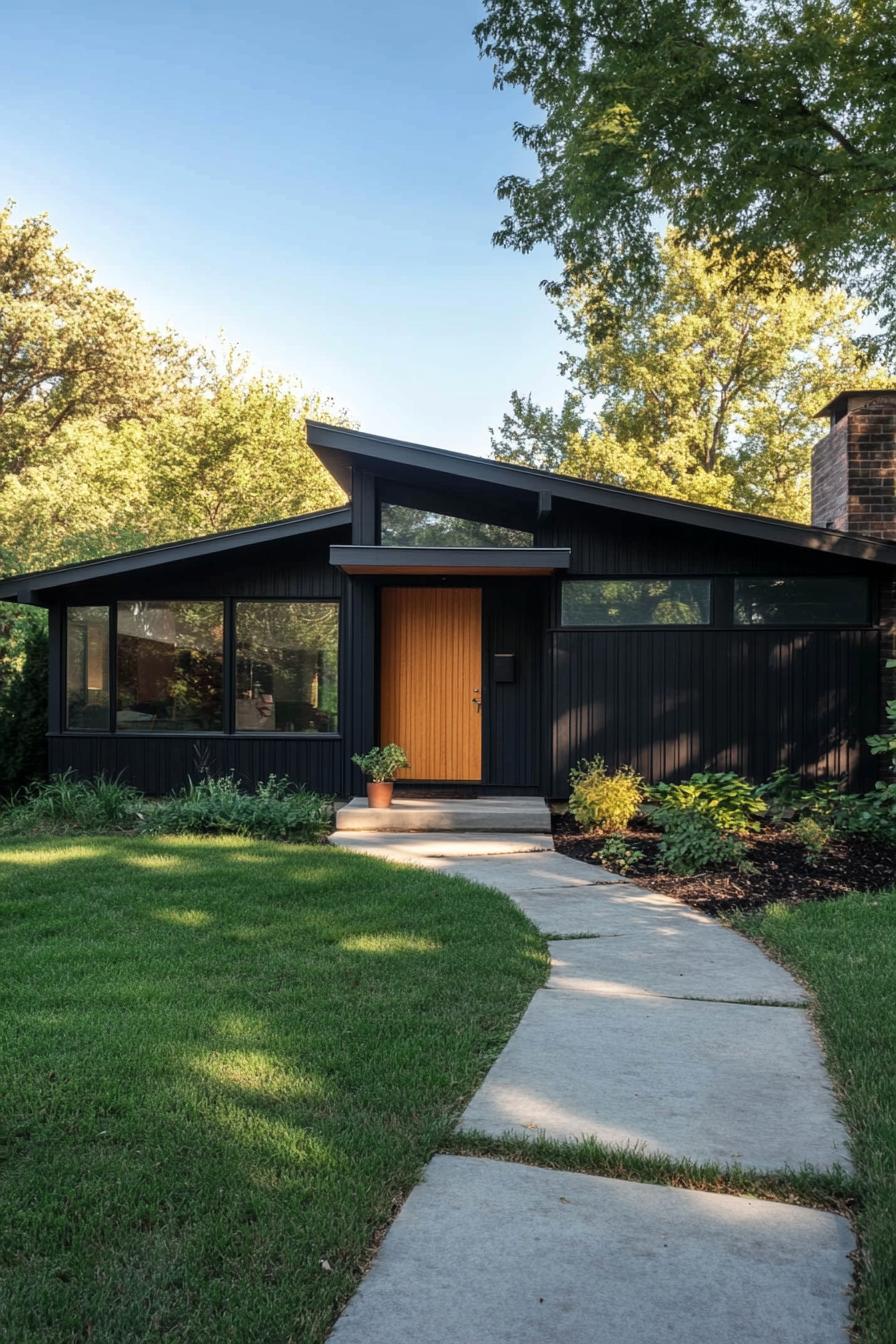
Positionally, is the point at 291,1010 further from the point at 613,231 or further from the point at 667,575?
the point at 613,231

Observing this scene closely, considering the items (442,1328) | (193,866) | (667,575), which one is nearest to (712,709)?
(667,575)

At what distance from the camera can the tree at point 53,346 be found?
21.9 metres

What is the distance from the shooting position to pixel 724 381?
1053 inches

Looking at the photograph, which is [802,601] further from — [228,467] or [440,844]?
[228,467]

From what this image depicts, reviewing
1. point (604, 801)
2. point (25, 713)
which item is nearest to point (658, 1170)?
point (604, 801)

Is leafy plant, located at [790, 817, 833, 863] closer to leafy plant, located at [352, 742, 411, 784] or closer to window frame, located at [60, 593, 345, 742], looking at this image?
leafy plant, located at [352, 742, 411, 784]

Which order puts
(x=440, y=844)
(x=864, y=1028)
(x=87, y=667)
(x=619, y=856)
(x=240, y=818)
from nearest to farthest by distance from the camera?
1. (x=864, y=1028)
2. (x=619, y=856)
3. (x=440, y=844)
4. (x=240, y=818)
5. (x=87, y=667)

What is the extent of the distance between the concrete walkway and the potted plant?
462 centimetres

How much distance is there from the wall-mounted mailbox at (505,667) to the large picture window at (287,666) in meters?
1.73

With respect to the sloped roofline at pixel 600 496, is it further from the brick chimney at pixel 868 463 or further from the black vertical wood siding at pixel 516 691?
the black vertical wood siding at pixel 516 691

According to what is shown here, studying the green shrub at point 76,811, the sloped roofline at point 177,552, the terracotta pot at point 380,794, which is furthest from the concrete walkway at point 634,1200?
the sloped roofline at point 177,552

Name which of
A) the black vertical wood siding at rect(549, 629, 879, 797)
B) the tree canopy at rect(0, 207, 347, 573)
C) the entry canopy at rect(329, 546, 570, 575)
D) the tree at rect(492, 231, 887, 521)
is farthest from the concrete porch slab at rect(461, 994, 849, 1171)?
the tree at rect(492, 231, 887, 521)

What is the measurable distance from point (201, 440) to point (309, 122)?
8.04 metres

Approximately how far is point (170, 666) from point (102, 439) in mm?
13094
